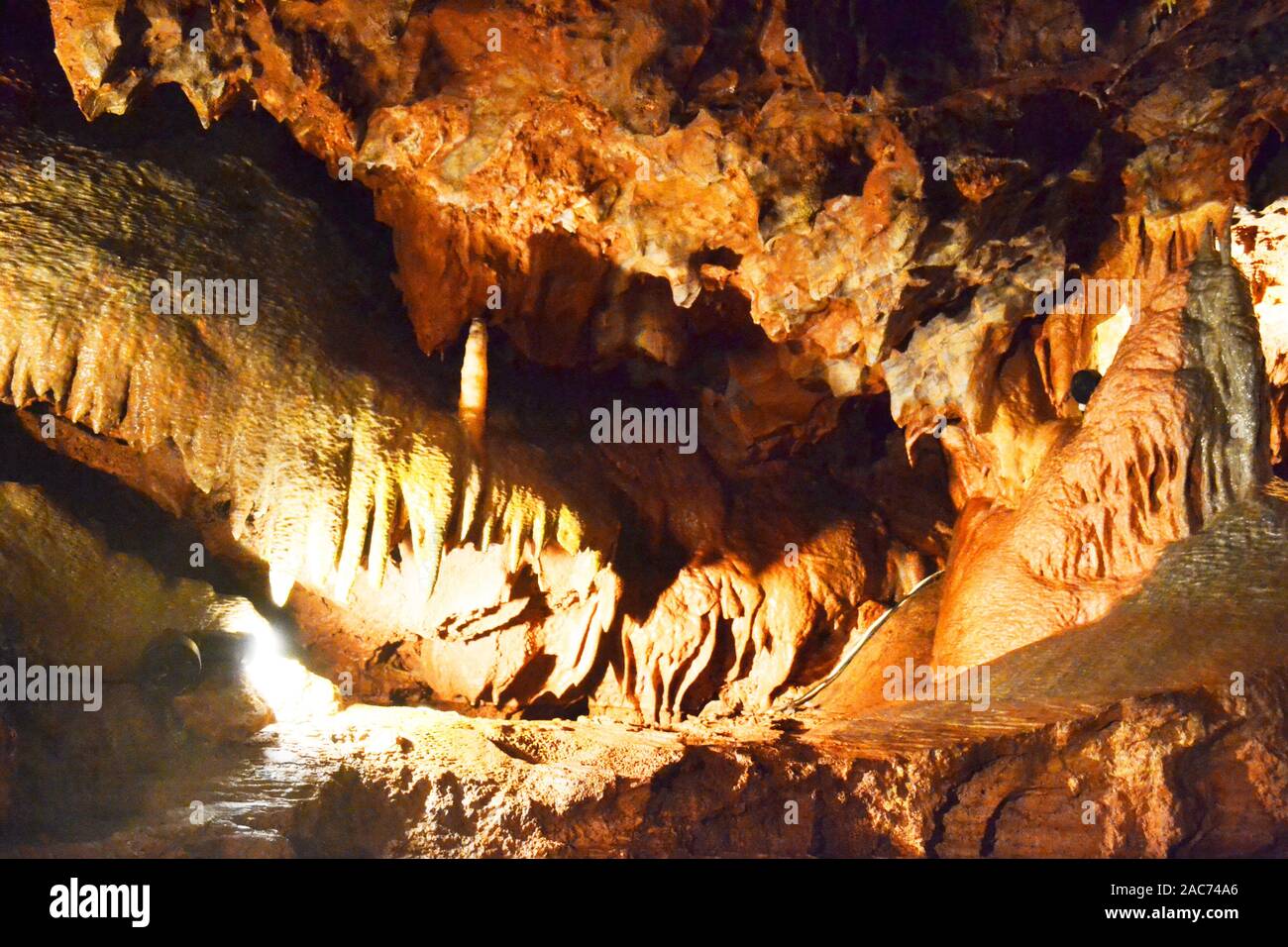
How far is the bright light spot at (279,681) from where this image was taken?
20.4 feet

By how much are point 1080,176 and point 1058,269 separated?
0.48 meters

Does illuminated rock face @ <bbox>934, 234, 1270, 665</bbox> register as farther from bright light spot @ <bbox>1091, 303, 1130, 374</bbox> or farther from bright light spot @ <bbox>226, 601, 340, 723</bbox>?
bright light spot @ <bbox>226, 601, 340, 723</bbox>

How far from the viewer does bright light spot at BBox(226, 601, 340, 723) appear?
6.22 metres

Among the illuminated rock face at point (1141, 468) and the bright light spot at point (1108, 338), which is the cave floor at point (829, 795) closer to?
the illuminated rock face at point (1141, 468)

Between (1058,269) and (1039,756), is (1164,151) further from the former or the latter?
(1039,756)

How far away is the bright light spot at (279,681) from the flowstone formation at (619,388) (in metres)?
0.03

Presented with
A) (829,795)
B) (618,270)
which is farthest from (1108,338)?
(829,795)

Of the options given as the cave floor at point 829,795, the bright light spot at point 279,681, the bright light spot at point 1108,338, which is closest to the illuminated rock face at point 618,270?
the bright light spot at point 1108,338

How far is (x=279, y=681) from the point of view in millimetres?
6297

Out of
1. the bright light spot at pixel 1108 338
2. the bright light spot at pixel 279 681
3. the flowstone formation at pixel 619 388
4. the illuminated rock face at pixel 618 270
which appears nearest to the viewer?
the flowstone formation at pixel 619 388

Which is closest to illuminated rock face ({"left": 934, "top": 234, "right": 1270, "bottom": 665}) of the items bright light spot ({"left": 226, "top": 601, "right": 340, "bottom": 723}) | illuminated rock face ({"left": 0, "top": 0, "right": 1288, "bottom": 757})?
illuminated rock face ({"left": 0, "top": 0, "right": 1288, "bottom": 757})

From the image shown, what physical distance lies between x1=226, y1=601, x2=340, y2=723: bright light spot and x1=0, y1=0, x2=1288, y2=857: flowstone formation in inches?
1.3

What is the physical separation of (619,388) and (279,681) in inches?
106

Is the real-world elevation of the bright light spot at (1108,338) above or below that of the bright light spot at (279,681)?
above
